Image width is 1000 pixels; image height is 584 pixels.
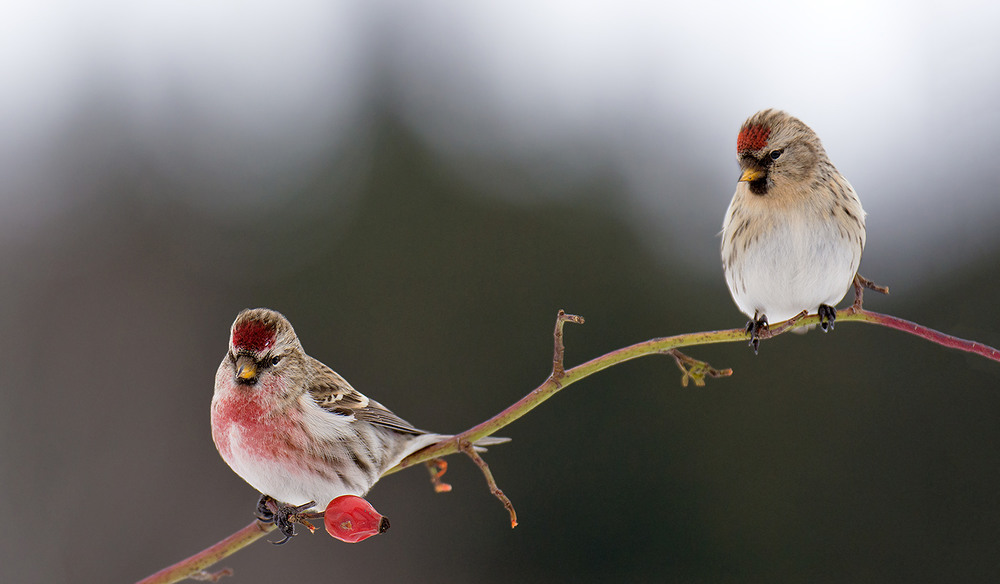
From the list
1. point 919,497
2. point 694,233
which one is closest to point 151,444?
point 694,233

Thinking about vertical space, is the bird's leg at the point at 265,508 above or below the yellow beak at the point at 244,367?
below

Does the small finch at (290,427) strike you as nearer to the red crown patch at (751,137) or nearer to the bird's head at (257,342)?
the bird's head at (257,342)

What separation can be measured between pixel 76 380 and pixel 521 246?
470 centimetres

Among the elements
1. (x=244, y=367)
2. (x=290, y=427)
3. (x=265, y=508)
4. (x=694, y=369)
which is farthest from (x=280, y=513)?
(x=694, y=369)

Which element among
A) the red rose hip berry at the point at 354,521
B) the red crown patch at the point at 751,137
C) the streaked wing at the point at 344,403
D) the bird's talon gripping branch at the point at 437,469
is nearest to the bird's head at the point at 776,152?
the red crown patch at the point at 751,137

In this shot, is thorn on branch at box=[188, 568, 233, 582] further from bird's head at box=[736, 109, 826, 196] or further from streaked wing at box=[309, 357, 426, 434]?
bird's head at box=[736, 109, 826, 196]

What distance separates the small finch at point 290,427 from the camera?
1661mm

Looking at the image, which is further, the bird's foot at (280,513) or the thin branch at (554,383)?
the bird's foot at (280,513)

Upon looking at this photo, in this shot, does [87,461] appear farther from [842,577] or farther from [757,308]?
[757,308]

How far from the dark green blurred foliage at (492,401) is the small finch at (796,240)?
466 centimetres

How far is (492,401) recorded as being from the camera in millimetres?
8781

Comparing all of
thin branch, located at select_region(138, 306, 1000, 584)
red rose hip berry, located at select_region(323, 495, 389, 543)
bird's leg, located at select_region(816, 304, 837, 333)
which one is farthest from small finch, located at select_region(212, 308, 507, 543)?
bird's leg, located at select_region(816, 304, 837, 333)

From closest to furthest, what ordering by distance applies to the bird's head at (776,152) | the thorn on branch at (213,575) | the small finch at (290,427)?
the thorn on branch at (213,575) < the small finch at (290,427) < the bird's head at (776,152)

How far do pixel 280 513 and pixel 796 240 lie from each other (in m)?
1.59
